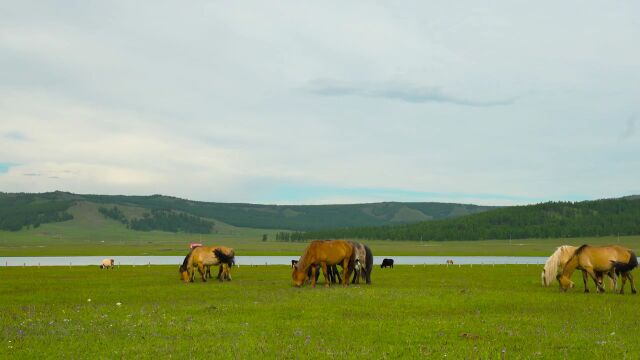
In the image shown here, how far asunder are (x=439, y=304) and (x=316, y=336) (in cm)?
833

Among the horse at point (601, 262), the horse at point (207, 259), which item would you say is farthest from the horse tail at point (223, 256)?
the horse at point (601, 262)

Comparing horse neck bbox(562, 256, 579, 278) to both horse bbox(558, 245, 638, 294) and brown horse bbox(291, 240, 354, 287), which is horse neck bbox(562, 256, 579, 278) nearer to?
horse bbox(558, 245, 638, 294)

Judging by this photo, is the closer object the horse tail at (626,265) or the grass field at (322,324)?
the grass field at (322,324)

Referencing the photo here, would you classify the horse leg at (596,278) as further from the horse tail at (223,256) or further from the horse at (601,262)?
the horse tail at (223,256)

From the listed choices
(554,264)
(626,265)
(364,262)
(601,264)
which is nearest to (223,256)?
(364,262)

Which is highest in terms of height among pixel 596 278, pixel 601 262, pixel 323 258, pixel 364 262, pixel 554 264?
pixel 601 262

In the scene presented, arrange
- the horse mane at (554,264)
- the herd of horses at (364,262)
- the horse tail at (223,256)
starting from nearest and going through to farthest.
→ the herd of horses at (364,262)
the horse mane at (554,264)
the horse tail at (223,256)

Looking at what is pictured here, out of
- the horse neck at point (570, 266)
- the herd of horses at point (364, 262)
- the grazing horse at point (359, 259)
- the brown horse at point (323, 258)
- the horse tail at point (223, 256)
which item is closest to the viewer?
the herd of horses at point (364, 262)

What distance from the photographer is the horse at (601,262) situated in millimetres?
28125

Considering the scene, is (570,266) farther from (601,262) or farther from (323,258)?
(323,258)

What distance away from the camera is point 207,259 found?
37.0 m

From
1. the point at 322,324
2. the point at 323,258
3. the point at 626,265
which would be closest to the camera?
the point at 322,324

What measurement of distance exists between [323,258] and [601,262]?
12.8m

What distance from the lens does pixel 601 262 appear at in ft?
93.4
